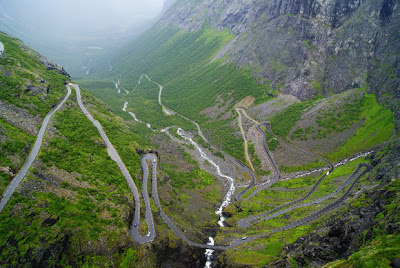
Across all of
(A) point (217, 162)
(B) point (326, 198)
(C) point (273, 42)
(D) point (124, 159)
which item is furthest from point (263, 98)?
(D) point (124, 159)

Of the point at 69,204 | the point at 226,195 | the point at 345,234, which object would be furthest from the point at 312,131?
the point at 69,204

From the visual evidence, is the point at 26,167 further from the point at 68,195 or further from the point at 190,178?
the point at 190,178

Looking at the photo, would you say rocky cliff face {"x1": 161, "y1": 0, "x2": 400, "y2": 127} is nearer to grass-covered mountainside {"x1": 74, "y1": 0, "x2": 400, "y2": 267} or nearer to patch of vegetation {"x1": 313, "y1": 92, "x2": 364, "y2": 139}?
grass-covered mountainside {"x1": 74, "y1": 0, "x2": 400, "y2": 267}

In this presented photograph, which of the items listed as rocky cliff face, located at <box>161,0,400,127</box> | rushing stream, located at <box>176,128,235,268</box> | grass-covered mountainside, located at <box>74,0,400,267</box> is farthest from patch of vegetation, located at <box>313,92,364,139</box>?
rushing stream, located at <box>176,128,235,268</box>

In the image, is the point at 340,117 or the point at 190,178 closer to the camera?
the point at 190,178

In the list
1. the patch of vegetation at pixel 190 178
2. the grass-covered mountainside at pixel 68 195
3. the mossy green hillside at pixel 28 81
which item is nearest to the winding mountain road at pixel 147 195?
the grass-covered mountainside at pixel 68 195
